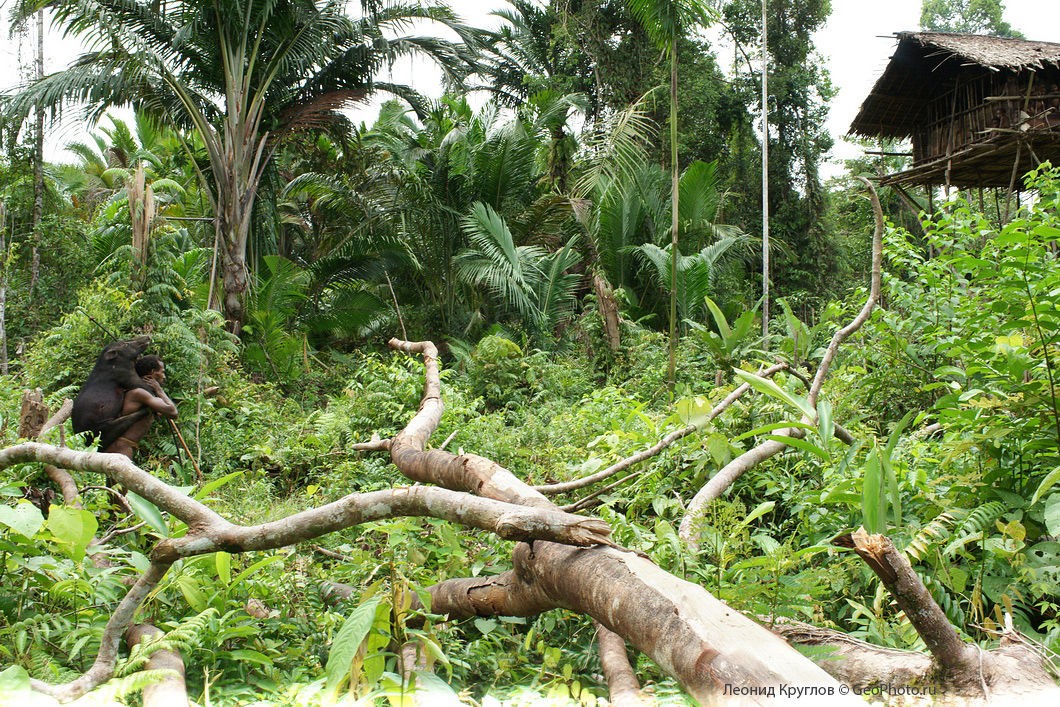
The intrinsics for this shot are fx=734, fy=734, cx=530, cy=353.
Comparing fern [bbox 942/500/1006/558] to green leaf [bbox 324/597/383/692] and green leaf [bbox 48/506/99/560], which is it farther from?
green leaf [bbox 48/506/99/560]

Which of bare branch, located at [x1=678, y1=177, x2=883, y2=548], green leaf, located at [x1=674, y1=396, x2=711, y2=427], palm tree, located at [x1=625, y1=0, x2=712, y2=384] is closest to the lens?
bare branch, located at [x1=678, y1=177, x2=883, y2=548]

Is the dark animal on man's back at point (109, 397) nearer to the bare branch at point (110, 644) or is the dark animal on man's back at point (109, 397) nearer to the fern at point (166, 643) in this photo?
the bare branch at point (110, 644)

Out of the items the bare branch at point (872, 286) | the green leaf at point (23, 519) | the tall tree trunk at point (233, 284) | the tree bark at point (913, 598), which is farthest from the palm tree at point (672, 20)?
the tall tree trunk at point (233, 284)

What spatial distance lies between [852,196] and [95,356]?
60.9 feet

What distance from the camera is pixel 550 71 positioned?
57.2 ft

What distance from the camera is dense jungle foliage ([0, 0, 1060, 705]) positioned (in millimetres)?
2447

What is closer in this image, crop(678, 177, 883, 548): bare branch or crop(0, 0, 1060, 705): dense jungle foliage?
crop(0, 0, 1060, 705): dense jungle foliage

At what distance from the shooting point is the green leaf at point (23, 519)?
2.17 m

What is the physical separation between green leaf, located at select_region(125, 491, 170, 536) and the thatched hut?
391 inches

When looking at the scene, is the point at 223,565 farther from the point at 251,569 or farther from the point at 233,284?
the point at 233,284

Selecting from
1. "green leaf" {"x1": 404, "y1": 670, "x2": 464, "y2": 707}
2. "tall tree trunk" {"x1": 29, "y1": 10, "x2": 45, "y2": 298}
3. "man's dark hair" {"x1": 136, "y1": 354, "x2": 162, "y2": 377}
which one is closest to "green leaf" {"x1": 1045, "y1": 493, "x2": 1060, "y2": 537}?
"green leaf" {"x1": 404, "y1": 670, "x2": 464, "y2": 707}


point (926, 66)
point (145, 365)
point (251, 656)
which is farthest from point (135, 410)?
point (926, 66)

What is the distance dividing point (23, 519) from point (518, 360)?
6.22 meters

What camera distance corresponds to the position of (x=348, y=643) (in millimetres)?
1897
